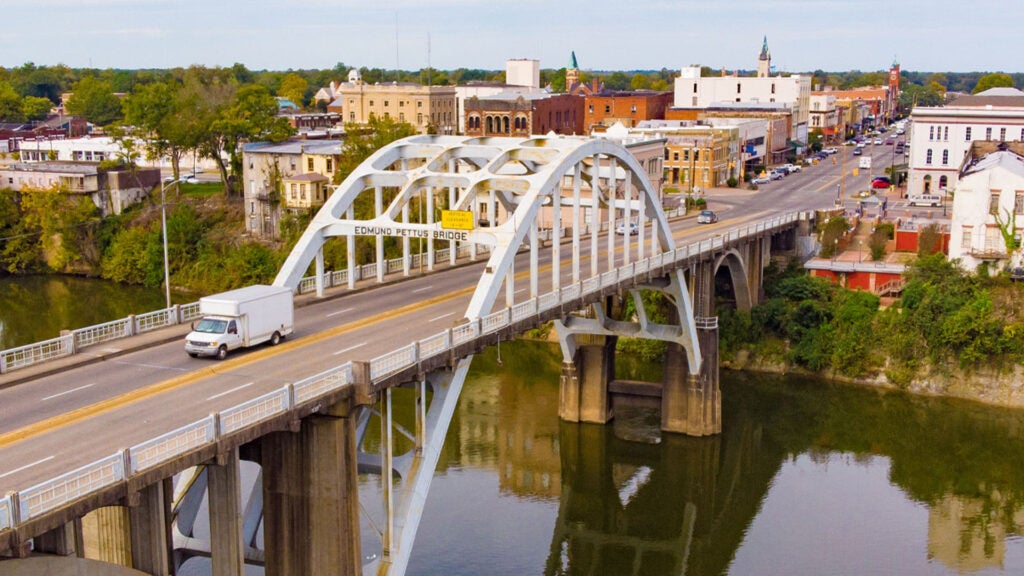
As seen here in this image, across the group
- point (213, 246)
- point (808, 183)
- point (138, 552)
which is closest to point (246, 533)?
point (138, 552)

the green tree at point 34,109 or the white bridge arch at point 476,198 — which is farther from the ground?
the green tree at point 34,109

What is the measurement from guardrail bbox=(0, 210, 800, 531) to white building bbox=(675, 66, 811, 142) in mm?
117326

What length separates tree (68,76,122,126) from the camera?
509 feet

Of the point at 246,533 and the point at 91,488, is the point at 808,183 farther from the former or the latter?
the point at 91,488

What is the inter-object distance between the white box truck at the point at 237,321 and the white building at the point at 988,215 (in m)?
Result: 44.6

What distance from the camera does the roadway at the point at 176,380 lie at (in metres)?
23.2

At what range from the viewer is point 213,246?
87812 millimetres

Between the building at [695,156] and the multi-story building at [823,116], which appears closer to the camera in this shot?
the building at [695,156]

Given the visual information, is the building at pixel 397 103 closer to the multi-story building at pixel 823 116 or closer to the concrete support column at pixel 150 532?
the multi-story building at pixel 823 116

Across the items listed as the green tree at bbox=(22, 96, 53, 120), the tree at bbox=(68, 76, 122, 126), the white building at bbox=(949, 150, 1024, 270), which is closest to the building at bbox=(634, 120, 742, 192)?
the white building at bbox=(949, 150, 1024, 270)

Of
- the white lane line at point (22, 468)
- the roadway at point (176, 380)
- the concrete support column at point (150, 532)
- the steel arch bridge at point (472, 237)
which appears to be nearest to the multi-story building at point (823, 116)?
the steel arch bridge at point (472, 237)

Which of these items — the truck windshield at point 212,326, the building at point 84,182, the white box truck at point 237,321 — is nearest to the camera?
the white box truck at point 237,321

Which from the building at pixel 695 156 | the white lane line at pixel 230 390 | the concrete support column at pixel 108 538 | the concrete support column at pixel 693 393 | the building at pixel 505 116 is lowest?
the concrete support column at pixel 693 393

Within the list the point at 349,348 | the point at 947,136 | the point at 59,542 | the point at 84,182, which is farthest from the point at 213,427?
the point at 947,136
